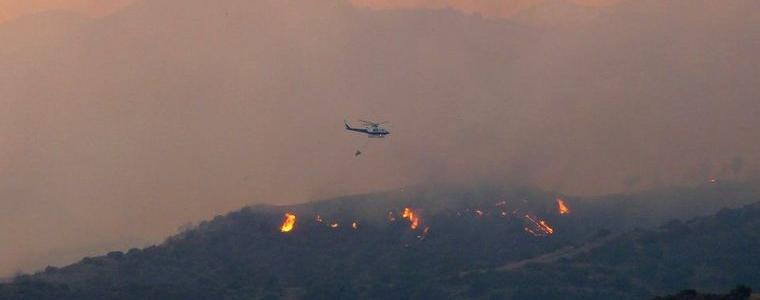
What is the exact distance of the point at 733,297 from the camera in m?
198

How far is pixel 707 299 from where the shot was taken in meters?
200

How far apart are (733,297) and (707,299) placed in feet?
10.6

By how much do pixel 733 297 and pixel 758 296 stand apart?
3.44m

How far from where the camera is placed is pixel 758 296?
19562cm

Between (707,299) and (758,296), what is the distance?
662 centimetres
